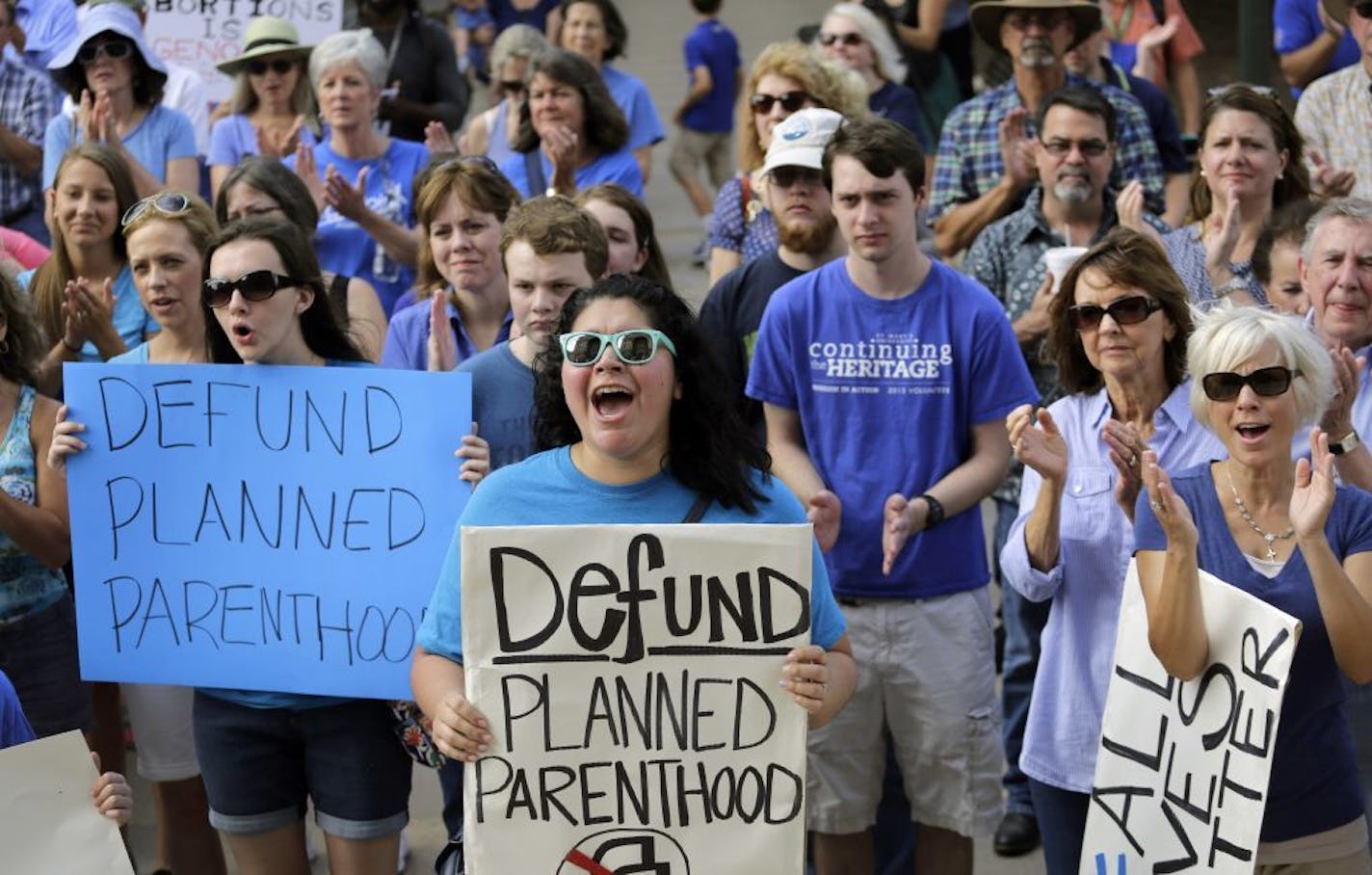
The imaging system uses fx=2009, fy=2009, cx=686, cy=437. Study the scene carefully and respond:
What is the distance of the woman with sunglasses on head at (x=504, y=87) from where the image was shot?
8250 millimetres

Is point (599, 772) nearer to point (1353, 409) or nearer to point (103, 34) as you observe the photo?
point (1353, 409)

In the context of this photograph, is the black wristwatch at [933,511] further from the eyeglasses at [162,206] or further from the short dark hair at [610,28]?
the short dark hair at [610,28]

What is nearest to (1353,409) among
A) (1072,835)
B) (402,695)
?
(1072,835)

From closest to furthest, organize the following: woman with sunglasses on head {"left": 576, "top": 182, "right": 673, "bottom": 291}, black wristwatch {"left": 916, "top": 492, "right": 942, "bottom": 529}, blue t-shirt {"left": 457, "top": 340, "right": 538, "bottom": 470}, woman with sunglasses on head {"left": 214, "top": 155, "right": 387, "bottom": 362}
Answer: blue t-shirt {"left": 457, "top": 340, "right": 538, "bottom": 470}, black wristwatch {"left": 916, "top": 492, "right": 942, "bottom": 529}, woman with sunglasses on head {"left": 576, "top": 182, "right": 673, "bottom": 291}, woman with sunglasses on head {"left": 214, "top": 155, "right": 387, "bottom": 362}

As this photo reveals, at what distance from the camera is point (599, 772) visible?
11.9 feet

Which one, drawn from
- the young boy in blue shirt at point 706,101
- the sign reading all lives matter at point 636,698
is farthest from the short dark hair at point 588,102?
the young boy in blue shirt at point 706,101

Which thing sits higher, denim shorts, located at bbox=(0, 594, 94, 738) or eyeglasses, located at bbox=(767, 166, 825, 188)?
eyeglasses, located at bbox=(767, 166, 825, 188)

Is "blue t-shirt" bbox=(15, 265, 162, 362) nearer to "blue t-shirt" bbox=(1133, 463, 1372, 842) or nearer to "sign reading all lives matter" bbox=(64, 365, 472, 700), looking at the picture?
"sign reading all lives matter" bbox=(64, 365, 472, 700)

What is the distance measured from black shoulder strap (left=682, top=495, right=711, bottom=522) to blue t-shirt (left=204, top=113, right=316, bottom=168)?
4.66 m

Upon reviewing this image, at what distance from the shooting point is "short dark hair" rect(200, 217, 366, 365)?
4.62 meters

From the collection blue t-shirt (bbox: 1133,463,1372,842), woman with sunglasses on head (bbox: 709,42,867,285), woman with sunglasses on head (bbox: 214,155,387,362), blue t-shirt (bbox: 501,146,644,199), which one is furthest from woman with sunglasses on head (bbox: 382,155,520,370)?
blue t-shirt (bbox: 1133,463,1372,842)

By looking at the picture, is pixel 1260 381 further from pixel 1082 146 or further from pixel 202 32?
pixel 202 32

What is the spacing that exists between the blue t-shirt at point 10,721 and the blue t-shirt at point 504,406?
4.14ft

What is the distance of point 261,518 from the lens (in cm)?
471
